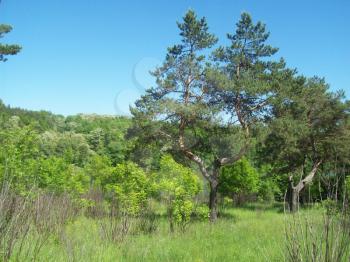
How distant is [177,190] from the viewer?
16062 millimetres

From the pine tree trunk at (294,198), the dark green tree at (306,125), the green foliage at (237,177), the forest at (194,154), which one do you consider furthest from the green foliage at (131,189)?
the green foliage at (237,177)

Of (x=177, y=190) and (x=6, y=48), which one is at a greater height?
(x=6, y=48)

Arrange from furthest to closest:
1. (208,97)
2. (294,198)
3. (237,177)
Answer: (237,177) → (208,97) → (294,198)

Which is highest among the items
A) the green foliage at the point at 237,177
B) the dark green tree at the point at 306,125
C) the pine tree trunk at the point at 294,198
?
the dark green tree at the point at 306,125

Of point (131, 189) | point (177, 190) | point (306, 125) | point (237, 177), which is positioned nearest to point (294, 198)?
point (177, 190)

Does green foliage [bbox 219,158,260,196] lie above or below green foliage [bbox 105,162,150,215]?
above

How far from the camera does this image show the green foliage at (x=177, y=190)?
16.0 m

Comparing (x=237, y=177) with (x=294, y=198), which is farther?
(x=237, y=177)

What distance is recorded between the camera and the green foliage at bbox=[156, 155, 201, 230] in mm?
16047

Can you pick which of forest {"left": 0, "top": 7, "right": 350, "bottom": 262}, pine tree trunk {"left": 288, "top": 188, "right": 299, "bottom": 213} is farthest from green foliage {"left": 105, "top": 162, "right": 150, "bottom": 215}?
pine tree trunk {"left": 288, "top": 188, "right": 299, "bottom": 213}

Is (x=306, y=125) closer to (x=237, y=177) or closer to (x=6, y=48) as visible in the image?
(x=237, y=177)

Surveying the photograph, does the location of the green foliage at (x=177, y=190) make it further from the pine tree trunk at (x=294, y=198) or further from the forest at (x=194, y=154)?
the pine tree trunk at (x=294, y=198)

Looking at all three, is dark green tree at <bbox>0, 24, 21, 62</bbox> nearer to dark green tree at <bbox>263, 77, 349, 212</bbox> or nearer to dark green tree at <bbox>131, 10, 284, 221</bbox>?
dark green tree at <bbox>131, 10, 284, 221</bbox>

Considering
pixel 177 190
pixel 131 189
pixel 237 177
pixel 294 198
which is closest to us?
pixel 177 190
